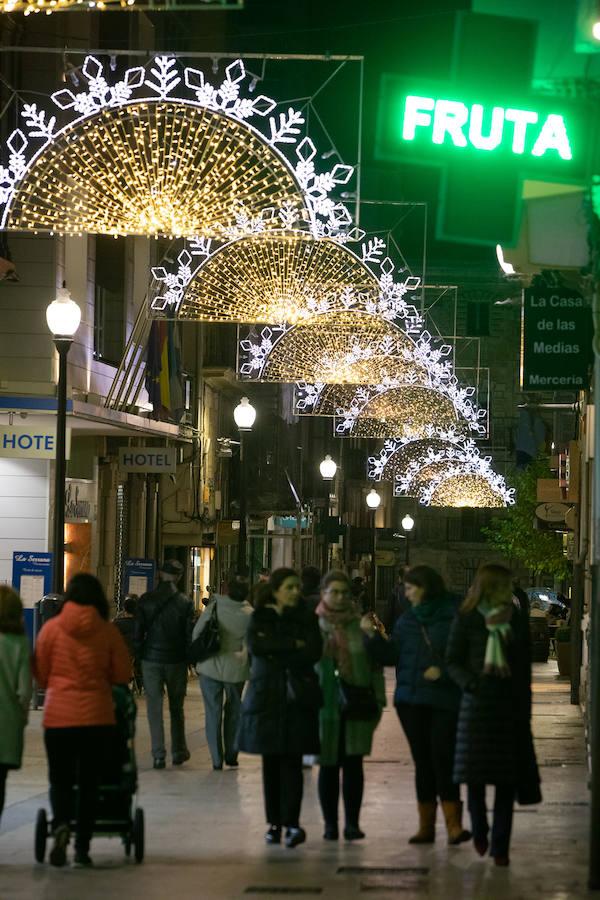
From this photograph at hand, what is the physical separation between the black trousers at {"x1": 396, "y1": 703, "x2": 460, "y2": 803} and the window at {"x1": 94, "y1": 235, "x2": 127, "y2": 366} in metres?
19.3

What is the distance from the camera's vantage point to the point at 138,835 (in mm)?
10906

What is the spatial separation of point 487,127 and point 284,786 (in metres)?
5.23

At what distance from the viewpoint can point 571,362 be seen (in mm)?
18594

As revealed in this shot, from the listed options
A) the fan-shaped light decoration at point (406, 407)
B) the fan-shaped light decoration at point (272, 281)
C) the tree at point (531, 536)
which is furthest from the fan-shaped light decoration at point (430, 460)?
the fan-shaped light decoration at point (272, 281)

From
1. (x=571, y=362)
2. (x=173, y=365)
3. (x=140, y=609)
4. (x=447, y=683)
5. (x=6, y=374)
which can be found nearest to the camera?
(x=447, y=683)

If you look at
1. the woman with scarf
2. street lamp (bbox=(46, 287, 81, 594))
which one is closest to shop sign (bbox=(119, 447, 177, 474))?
street lamp (bbox=(46, 287, 81, 594))

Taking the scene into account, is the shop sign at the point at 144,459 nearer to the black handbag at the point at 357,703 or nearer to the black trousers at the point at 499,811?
the black handbag at the point at 357,703

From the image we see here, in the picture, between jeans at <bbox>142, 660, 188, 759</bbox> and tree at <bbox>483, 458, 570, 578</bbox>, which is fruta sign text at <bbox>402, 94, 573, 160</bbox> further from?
tree at <bbox>483, 458, 570, 578</bbox>

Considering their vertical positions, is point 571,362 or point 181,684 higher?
point 571,362

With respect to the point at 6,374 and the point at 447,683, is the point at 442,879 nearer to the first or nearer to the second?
the point at 447,683

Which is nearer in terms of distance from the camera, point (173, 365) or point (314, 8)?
point (173, 365)

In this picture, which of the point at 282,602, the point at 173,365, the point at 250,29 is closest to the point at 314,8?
the point at 250,29

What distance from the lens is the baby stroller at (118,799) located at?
10742 millimetres

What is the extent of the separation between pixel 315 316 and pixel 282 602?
1399 cm
